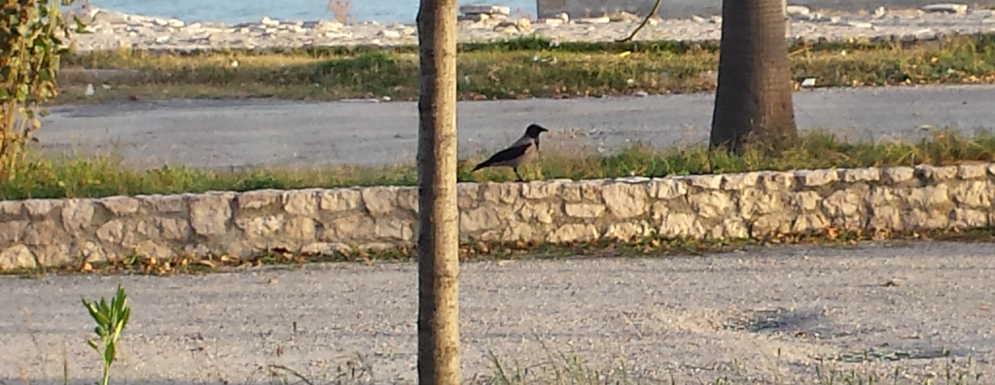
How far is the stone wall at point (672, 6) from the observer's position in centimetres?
3372

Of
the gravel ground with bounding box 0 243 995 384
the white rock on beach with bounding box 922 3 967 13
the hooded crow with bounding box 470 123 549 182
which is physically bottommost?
the gravel ground with bounding box 0 243 995 384

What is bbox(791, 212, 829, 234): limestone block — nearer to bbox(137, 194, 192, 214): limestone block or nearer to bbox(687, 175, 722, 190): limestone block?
bbox(687, 175, 722, 190): limestone block

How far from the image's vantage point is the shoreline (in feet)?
78.0

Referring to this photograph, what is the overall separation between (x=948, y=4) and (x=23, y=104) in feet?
89.3

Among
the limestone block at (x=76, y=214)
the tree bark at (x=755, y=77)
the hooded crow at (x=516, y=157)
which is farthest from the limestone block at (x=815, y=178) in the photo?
the limestone block at (x=76, y=214)

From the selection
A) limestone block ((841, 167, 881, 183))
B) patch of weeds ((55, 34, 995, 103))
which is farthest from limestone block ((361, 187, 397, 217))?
patch of weeds ((55, 34, 995, 103))

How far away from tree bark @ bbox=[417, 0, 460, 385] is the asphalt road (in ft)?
25.0

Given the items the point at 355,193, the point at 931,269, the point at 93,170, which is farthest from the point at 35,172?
the point at 931,269

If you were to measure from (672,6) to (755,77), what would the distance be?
24.0m

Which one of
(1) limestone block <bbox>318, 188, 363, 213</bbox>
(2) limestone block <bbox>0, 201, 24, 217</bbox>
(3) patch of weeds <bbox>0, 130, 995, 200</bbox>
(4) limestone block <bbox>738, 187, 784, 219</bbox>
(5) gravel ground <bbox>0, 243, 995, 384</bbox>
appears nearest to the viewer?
(5) gravel ground <bbox>0, 243, 995, 384</bbox>

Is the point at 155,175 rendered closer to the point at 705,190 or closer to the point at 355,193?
the point at 355,193

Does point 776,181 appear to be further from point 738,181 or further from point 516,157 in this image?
point 516,157

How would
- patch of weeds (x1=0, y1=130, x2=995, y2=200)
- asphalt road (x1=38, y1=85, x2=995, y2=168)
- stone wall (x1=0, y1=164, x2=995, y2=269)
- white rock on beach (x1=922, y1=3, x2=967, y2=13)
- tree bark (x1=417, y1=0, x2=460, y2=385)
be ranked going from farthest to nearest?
white rock on beach (x1=922, y1=3, x2=967, y2=13), asphalt road (x1=38, y1=85, x2=995, y2=168), patch of weeds (x1=0, y1=130, x2=995, y2=200), stone wall (x1=0, y1=164, x2=995, y2=269), tree bark (x1=417, y1=0, x2=460, y2=385)

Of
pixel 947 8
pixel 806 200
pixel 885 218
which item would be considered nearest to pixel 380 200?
pixel 806 200
